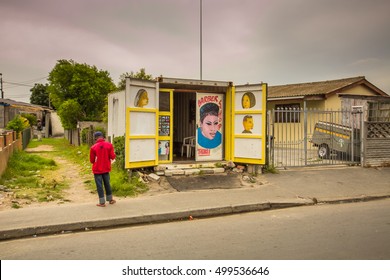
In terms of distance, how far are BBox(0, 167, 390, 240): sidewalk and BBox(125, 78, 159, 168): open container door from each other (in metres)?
1.71

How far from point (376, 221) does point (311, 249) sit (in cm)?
245

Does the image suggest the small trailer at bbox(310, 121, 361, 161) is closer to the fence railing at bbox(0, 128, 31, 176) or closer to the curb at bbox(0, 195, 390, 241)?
the curb at bbox(0, 195, 390, 241)

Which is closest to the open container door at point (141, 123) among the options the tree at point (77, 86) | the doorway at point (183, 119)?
the doorway at point (183, 119)

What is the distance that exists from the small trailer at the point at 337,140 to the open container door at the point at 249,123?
4163 millimetres

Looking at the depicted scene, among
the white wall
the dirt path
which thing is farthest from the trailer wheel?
the white wall

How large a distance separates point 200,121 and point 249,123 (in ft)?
5.41

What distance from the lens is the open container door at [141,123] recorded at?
957cm

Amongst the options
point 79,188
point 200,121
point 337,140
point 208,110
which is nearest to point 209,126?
point 200,121

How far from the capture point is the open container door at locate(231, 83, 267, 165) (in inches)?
429

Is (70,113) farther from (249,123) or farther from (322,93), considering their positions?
(249,123)

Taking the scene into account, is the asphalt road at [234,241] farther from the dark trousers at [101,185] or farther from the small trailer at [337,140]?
the small trailer at [337,140]

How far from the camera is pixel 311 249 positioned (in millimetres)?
4863

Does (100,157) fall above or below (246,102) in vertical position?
below

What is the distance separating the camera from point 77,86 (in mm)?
29344
